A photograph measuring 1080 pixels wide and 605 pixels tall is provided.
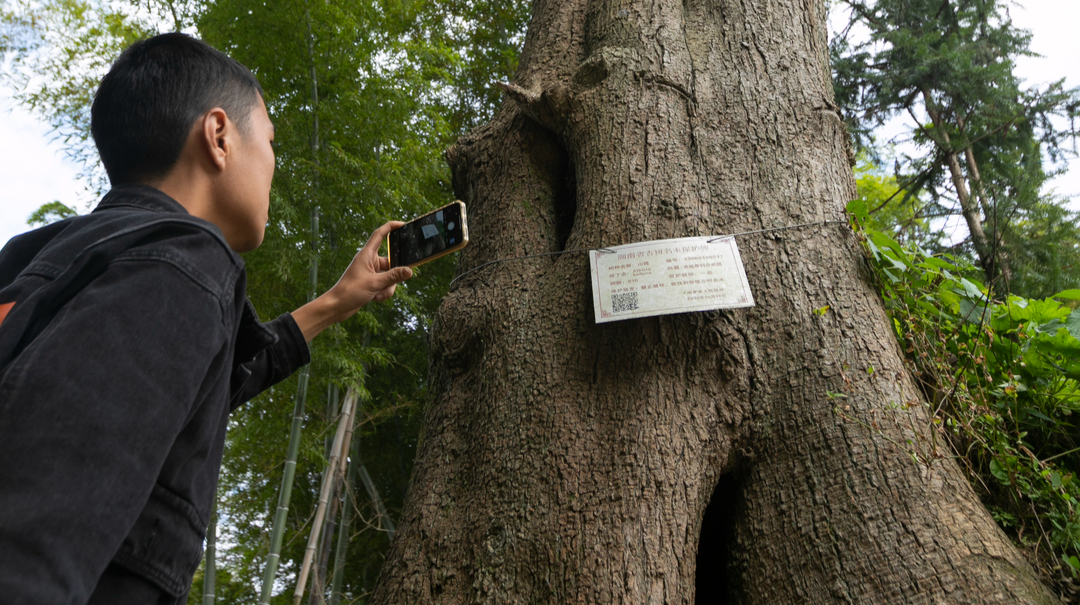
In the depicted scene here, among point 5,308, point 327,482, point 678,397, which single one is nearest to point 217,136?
point 5,308

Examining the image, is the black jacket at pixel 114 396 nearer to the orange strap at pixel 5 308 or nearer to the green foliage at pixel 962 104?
the orange strap at pixel 5 308

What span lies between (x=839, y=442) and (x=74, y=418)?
4.85 ft

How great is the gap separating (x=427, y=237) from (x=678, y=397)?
77 centimetres

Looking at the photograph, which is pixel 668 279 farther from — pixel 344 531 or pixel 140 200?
pixel 344 531

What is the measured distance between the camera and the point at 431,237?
1.60 meters

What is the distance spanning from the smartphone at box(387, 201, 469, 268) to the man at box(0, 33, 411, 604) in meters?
0.55

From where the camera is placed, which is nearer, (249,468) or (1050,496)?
(1050,496)

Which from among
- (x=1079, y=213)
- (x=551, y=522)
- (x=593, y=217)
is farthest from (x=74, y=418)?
(x=1079, y=213)

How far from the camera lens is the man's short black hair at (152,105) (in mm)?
910

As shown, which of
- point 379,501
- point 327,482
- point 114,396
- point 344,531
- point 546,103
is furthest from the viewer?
point 379,501

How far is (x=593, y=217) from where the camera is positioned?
6.02ft

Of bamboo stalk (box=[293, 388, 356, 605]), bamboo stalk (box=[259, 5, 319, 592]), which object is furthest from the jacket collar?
bamboo stalk (box=[293, 388, 356, 605])

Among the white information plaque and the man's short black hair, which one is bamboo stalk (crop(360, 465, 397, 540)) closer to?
the white information plaque

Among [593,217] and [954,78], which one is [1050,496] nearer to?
[593,217]
